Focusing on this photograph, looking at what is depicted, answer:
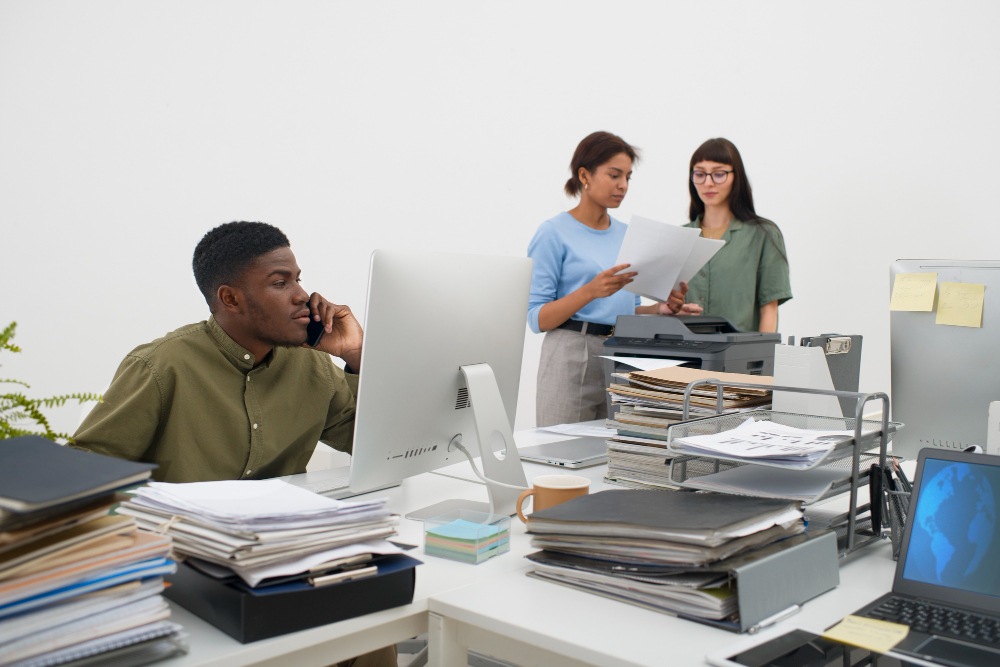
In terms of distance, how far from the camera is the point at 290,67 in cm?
403

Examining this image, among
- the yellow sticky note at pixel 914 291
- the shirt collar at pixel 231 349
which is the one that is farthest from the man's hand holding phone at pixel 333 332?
the yellow sticky note at pixel 914 291

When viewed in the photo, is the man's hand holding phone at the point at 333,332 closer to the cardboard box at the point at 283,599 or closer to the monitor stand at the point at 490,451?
the monitor stand at the point at 490,451

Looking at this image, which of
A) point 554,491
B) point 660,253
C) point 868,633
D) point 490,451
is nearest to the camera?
→ point 868,633

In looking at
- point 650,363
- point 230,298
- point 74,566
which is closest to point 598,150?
point 650,363

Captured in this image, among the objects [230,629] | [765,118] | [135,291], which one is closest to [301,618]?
[230,629]

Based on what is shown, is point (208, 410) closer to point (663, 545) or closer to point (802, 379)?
point (663, 545)

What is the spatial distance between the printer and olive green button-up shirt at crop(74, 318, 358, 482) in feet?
2.65

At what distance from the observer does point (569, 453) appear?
1.65m

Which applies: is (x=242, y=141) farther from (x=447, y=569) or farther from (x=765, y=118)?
(x=447, y=569)

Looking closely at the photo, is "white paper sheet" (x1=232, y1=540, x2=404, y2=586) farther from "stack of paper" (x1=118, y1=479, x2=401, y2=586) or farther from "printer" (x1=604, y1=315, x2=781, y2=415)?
"printer" (x1=604, y1=315, x2=781, y2=415)

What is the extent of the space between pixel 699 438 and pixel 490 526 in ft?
1.07

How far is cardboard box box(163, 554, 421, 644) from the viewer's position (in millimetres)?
767

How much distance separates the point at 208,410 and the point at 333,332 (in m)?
0.32

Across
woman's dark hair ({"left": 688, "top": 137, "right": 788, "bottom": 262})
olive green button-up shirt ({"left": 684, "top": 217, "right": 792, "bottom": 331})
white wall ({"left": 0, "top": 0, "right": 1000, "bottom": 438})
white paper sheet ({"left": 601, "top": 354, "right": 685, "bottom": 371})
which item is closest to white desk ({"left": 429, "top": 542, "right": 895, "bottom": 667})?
white paper sheet ({"left": 601, "top": 354, "right": 685, "bottom": 371})
